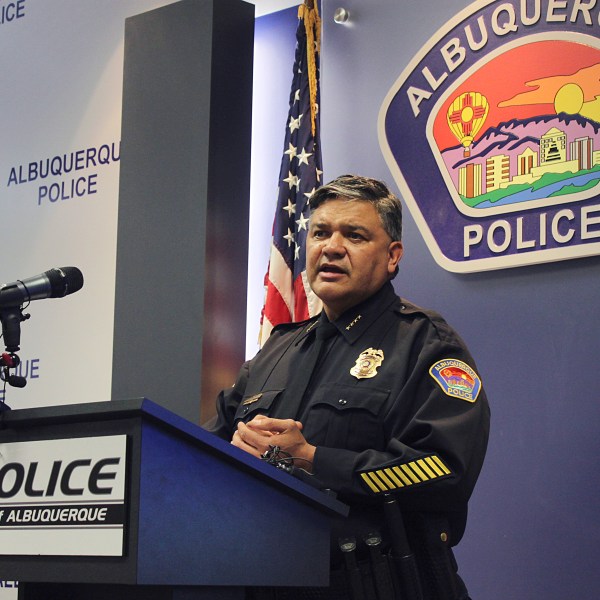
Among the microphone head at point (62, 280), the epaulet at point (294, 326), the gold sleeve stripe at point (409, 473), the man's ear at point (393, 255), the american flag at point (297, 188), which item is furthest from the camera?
the american flag at point (297, 188)

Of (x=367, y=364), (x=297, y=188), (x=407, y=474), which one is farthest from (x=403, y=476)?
(x=297, y=188)

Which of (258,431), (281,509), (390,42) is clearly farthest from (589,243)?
(281,509)

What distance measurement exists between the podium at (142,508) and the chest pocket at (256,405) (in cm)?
74

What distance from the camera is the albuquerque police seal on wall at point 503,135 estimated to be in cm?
339

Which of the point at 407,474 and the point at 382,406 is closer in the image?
the point at 407,474

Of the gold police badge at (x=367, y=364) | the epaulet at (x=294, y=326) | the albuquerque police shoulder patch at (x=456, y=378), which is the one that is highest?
the epaulet at (x=294, y=326)

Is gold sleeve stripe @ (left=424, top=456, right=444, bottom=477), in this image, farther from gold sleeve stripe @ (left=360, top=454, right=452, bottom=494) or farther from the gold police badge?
the gold police badge

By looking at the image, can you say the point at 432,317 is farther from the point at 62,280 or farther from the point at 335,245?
the point at 62,280

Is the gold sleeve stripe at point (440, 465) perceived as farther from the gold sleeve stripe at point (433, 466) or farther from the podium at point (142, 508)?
the podium at point (142, 508)

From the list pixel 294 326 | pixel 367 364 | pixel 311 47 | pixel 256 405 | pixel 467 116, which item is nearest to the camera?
pixel 367 364

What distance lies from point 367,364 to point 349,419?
17 cm

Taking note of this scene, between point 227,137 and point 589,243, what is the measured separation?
1.62m

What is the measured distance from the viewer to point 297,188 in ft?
13.6

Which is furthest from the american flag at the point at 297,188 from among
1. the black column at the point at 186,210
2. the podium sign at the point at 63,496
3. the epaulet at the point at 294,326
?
the podium sign at the point at 63,496
